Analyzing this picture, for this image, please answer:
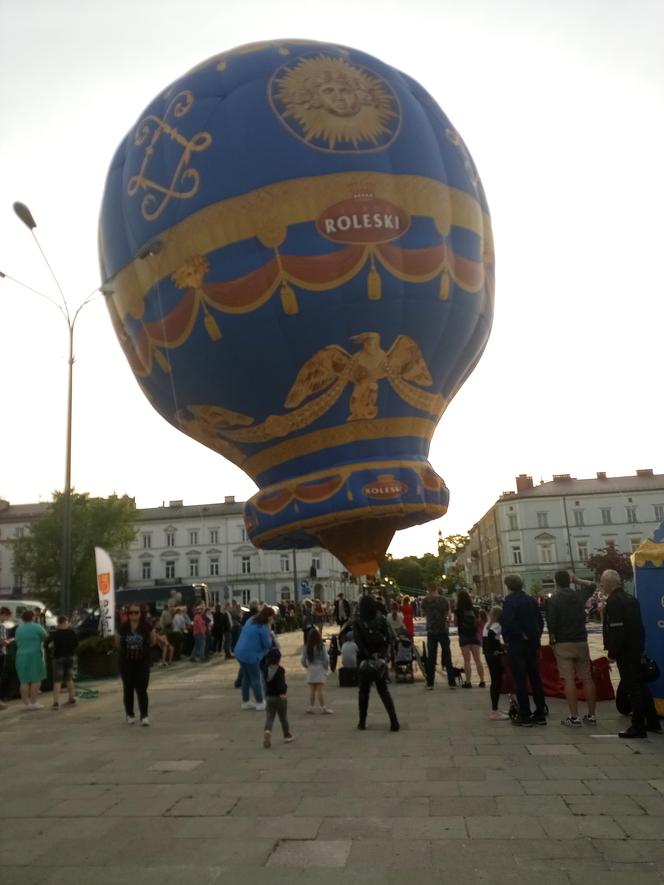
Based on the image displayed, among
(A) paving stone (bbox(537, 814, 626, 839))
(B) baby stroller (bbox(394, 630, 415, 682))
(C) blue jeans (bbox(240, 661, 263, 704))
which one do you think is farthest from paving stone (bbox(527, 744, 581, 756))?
(B) baby stroller (bbox(394, 630, 415, 682))

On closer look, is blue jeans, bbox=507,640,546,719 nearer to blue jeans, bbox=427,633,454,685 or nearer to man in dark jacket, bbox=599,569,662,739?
man in dark jacket, bbox=599,569,662,739

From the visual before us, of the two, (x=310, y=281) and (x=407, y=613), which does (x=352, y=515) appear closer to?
(x=407, y=613)

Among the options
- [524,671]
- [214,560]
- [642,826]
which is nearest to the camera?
[642,826]

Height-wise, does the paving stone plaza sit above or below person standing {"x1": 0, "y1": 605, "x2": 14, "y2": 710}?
below

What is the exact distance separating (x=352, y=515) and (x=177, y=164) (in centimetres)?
778

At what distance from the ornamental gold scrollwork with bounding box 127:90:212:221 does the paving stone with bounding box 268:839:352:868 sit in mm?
12770

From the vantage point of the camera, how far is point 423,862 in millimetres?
4539

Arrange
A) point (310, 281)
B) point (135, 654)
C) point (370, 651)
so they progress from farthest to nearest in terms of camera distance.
Result: point (310, 281)
point (135, 654)
point (370, 651)

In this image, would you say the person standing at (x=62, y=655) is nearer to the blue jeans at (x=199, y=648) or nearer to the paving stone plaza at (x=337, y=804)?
the paving stone plaza at (x=337, y=804)

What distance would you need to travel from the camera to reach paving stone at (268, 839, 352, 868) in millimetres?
4590

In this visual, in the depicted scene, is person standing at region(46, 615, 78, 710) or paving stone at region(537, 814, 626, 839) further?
person standing at region(46, 615, 78, 710)

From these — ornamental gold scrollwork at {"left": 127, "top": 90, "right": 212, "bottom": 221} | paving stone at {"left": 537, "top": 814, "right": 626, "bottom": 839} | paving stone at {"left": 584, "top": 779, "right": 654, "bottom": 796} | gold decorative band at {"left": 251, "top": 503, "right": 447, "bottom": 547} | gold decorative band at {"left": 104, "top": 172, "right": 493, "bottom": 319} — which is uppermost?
ornamental gold scrollwork at {"left": 127, "top": 90, "right": 212, "bottom": 221}

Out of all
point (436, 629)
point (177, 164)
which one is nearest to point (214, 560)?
point (177, 164)

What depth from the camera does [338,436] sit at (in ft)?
48.1
